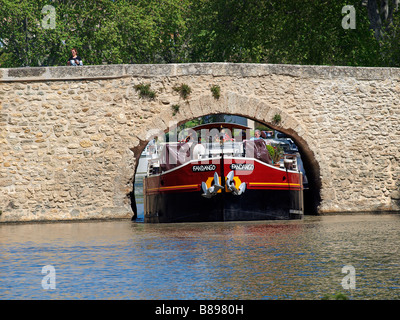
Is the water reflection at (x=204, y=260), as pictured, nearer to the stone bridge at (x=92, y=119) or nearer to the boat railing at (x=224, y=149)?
the stone bridge at (x=92, y=119)

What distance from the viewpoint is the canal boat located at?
14969 mm

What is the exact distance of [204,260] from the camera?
9680mm

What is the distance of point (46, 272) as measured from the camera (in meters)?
8.90

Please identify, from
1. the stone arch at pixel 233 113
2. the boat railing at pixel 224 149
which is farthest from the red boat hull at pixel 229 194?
the stone arch at pixel 233 113

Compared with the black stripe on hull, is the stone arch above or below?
above

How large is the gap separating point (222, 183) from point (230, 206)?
18.7 inches

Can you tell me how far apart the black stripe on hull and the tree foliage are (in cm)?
729

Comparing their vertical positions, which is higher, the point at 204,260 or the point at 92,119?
the point at 92,119

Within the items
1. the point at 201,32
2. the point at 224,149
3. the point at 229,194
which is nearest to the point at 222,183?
the point at 229,194

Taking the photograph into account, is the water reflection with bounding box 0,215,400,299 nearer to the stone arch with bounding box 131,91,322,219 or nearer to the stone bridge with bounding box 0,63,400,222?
the stone bridge with bounding box 0,63,400,222

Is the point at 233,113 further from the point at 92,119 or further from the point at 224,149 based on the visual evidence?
the point at 92,119

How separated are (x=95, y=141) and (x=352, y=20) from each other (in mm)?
11847

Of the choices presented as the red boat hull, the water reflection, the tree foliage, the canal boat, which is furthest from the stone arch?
the tree foliage
